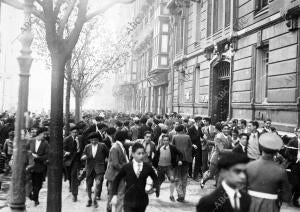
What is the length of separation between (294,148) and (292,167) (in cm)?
44

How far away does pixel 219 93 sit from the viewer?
21.7 metres

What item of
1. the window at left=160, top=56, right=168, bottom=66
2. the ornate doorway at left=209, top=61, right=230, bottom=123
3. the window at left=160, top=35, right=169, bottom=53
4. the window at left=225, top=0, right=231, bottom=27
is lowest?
the ornate doorway at left=209, top=61, right=230, bottom=123

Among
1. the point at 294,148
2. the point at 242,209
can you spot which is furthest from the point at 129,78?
the point at 242,209

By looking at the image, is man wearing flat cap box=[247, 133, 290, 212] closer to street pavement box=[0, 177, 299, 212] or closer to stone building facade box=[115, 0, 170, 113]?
street pavement box=[0, 177, 299, 212]

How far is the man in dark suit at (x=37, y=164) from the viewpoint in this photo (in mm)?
9430

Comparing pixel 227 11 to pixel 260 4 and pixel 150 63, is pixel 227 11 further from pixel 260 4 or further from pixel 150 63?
pixel 150 63

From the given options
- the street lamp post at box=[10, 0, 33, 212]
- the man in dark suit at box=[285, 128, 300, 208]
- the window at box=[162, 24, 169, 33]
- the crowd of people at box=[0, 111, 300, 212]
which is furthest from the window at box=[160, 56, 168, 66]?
the street lamp post at box=[10, 0, 33, 212]

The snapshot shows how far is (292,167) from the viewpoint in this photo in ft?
32.4

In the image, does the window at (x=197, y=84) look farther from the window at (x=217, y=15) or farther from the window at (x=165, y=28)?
the window at (x=165, y=28)

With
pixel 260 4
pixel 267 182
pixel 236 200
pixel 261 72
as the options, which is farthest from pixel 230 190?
pixel 260 4

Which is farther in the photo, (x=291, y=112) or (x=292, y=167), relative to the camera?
(x=291, y=112)

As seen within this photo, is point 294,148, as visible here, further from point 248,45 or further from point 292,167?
point 248,45

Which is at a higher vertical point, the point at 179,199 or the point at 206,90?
the point at 206,90

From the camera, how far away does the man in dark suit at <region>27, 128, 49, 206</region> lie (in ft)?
30.9
